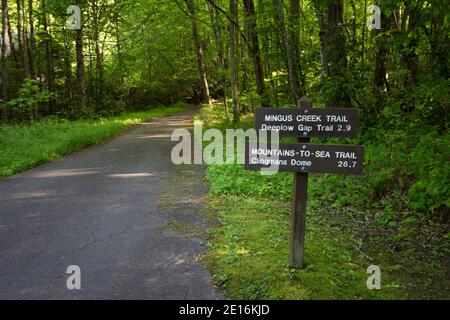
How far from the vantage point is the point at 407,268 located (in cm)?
527

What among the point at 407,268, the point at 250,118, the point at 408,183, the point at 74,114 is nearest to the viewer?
the point at 407,268

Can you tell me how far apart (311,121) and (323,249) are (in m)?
1.94

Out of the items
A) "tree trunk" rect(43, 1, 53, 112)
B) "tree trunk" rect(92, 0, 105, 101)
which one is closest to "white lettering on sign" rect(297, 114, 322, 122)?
"tree trunk" rect(43, 1, 53, 112)

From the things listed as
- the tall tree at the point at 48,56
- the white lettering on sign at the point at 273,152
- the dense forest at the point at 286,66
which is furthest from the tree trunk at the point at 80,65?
the white lettering on sign at the point at 273,152

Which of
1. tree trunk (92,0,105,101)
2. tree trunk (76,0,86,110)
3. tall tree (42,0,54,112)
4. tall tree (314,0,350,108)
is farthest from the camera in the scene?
tree trunk (92,0,105,101)

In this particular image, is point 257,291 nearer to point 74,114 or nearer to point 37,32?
point 74,114

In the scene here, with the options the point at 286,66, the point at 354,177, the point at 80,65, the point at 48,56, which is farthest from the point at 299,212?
the point at 48,56

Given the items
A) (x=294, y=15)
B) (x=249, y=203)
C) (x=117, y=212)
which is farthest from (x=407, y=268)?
(x=294, y=15)

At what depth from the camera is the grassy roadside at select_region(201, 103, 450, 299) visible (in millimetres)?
4672

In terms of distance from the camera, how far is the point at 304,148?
4742mm

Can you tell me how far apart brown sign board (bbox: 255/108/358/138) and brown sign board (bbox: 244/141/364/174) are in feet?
0.56

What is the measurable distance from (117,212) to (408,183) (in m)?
5.34

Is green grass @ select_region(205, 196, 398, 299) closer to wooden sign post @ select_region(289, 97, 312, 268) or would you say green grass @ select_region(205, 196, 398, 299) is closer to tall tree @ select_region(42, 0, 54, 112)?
wooden sign post @ select_region(289, 97, 312, 268)

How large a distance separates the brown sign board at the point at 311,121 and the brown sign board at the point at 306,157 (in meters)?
0.17
